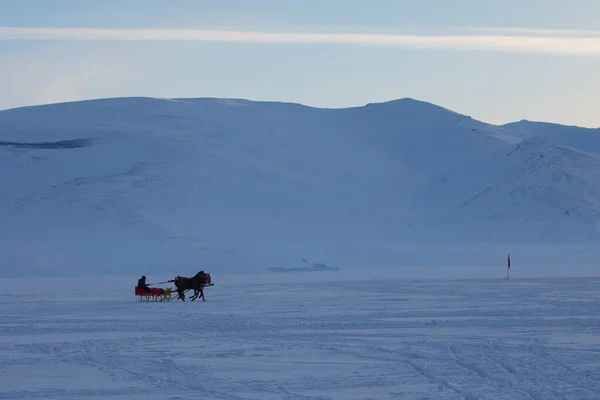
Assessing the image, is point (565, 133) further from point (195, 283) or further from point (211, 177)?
point (195, 283)

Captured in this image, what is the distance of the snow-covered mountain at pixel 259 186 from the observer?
50.3 meters

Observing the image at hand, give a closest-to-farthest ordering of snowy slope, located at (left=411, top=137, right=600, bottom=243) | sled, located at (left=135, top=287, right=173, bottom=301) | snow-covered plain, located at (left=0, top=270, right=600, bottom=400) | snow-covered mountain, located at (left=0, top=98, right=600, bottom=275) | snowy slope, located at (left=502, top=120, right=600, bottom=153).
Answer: snow-covered plain, located at (left=0, top=270, right=600, bottom=400) < sled, located at (left=135, top=287, right=173, bottom=301) < snow-covered mountain, located at (left=0, top=98, right=600, bottom=275) < snowy slope, located at (left=411, top=137, right=600, bottom=243) < snowy slope, located at (left=502, top=120, right=600, bottom=153)

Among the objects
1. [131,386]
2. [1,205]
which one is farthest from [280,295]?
[1,205]

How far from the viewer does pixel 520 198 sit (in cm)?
6397

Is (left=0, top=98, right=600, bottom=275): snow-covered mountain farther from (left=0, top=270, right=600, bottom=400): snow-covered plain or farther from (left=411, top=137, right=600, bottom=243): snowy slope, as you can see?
(left=0, top=270, right=600, bottom=400): snow-covered plain

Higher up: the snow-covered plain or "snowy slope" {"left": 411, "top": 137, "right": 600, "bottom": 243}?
"snowy slope" {"left": 411, "top": 137, "right": 600, "bottom": 243}

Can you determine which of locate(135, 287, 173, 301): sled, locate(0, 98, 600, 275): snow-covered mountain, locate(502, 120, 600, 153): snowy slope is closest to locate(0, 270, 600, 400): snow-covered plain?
locate(135, 287, 173, 301): sled

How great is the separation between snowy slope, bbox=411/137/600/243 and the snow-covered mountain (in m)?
0.13

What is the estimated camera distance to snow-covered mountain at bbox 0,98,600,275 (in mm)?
50344

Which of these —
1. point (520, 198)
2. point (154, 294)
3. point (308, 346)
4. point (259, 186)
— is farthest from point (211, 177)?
point (308, 346)

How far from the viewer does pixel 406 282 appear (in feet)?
109

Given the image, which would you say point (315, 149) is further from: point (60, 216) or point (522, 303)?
point (522, 303)

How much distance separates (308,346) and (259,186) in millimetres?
51047

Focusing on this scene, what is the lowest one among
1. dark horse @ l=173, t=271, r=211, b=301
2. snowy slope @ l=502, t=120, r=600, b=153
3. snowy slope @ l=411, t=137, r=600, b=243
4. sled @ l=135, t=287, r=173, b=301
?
sled @ l=135, t=287, r=173, b=301
